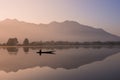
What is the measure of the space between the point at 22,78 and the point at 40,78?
7.72 feet

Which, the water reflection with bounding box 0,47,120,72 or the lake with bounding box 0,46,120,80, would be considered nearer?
the lake with bounding box 0,46,120,80

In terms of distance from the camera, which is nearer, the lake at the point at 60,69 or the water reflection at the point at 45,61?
the lake at the point at 60,69

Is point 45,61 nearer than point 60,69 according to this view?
No

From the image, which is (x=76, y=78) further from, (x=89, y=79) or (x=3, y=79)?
(x=3, y=79)

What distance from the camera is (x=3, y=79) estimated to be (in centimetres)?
3247

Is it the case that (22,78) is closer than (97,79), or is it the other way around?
(97,79)

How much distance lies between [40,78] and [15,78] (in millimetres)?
3371

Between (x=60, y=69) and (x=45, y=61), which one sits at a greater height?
(x=45, y=61)

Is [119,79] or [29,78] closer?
[119,79]

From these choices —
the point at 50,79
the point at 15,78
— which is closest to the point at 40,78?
the point at 50,79

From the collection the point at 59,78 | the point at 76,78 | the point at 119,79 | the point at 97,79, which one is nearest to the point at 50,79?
the point at 59,78

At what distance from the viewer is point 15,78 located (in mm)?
33469

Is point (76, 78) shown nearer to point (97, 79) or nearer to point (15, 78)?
point (97, 79)

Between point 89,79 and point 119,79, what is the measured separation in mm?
3450
